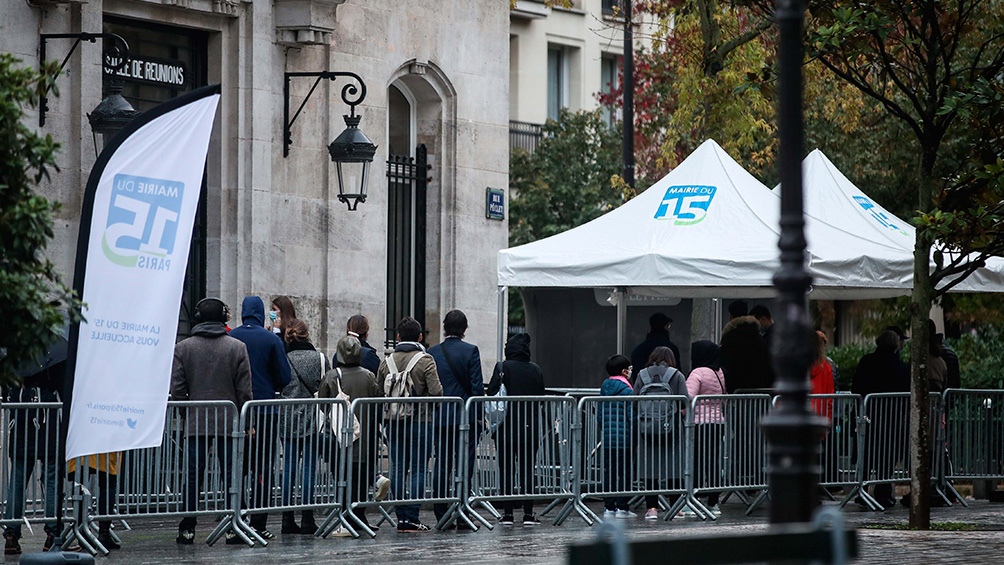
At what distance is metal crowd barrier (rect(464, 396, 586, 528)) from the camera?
14.9 m

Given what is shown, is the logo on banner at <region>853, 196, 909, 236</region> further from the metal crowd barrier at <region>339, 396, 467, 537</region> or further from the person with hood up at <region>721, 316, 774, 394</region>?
the metal crowd barrier at <region>339, 396, 467, 537</region>

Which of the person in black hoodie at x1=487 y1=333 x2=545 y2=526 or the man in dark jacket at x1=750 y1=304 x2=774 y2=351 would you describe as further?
the man in dark jacket at x1=750 y1=304 x2=774 y2=351

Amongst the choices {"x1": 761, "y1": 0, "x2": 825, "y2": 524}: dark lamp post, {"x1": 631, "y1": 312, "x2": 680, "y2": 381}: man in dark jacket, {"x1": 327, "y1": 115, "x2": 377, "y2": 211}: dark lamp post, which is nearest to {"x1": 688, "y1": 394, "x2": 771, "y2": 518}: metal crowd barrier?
{"x1": 631, "y1": 312, "x2": 680, "y2": 381}: man in dark jacket

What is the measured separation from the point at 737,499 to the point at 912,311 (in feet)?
15.1

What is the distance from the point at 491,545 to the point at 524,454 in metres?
1.84

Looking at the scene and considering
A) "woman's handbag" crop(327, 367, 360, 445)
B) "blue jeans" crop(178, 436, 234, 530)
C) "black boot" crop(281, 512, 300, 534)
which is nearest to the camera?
"blue jeans" crop(178, 436, 234, 530)

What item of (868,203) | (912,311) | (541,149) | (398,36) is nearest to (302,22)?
(398,36)

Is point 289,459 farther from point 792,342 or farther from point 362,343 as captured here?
point 792,342

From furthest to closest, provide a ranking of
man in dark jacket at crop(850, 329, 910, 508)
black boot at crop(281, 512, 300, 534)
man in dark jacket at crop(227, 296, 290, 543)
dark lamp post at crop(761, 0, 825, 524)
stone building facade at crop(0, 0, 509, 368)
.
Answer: man in dark jacket at crop(850, 329, 910, 508), stone building facade at crop(0, 0, 509, 368), black boot at crop(281, 512, 300, 534), man in dark jacket at crop(227, 296, 290, 543), dark lamp post at crop(761, 0, 825, 524)

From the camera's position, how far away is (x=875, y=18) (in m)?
14.0

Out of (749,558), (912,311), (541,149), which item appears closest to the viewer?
(749,558)

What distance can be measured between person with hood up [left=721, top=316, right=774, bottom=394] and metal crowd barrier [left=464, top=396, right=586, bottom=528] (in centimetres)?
244

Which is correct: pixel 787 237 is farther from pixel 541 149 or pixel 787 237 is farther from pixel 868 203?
pixel 541 149

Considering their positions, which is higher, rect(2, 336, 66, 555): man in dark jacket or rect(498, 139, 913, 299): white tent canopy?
rect(498, 139, 913, 299): white tent canopy
